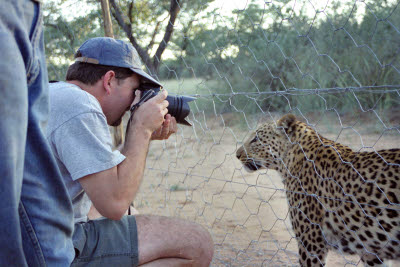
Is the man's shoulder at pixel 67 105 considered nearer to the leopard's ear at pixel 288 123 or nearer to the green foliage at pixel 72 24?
the leopard's ear at pixel 288 123

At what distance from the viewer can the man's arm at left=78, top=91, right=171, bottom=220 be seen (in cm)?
168

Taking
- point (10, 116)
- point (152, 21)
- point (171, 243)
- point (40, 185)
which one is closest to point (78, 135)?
point (171, 243)

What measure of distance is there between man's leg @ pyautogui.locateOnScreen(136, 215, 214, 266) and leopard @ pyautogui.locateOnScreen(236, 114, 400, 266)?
74 centimetres

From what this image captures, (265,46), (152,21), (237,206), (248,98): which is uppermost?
(152,21)

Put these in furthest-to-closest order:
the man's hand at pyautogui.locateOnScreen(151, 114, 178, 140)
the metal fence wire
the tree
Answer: the tree < the metal fence wire < the man's hand at pyautogui.locateOnScreen(151, 114, 178, 140)

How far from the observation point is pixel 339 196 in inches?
101

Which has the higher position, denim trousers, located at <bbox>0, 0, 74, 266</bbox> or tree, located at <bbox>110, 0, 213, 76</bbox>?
denim trousers, located at <bbox>0, 0, 74, 266</bbox>

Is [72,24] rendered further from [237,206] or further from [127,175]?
[127,175]

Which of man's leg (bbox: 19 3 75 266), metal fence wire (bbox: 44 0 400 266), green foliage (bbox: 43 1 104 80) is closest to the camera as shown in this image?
man's leg (bbox: 19 3 75 266)

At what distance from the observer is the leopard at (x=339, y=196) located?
91.3 inches

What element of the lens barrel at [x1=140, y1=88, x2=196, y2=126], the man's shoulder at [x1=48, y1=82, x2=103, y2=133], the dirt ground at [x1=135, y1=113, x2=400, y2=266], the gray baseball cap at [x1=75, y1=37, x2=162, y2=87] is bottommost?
the dirt ground at [x1=135, y1=113, x2=400, y2=266]

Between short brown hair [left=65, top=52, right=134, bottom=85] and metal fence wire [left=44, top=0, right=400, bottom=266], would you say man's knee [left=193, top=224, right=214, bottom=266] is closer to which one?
metal fence wire [left=44, top=0, right=400, bottom=266]

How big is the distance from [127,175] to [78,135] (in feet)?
0.81

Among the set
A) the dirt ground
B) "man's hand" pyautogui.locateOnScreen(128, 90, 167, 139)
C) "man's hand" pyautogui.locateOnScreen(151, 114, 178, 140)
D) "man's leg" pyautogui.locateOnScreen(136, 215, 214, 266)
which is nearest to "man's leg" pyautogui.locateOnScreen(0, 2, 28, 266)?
"man's hand" pyautogui.locateOnScreen(128, 90, 167, 139)
